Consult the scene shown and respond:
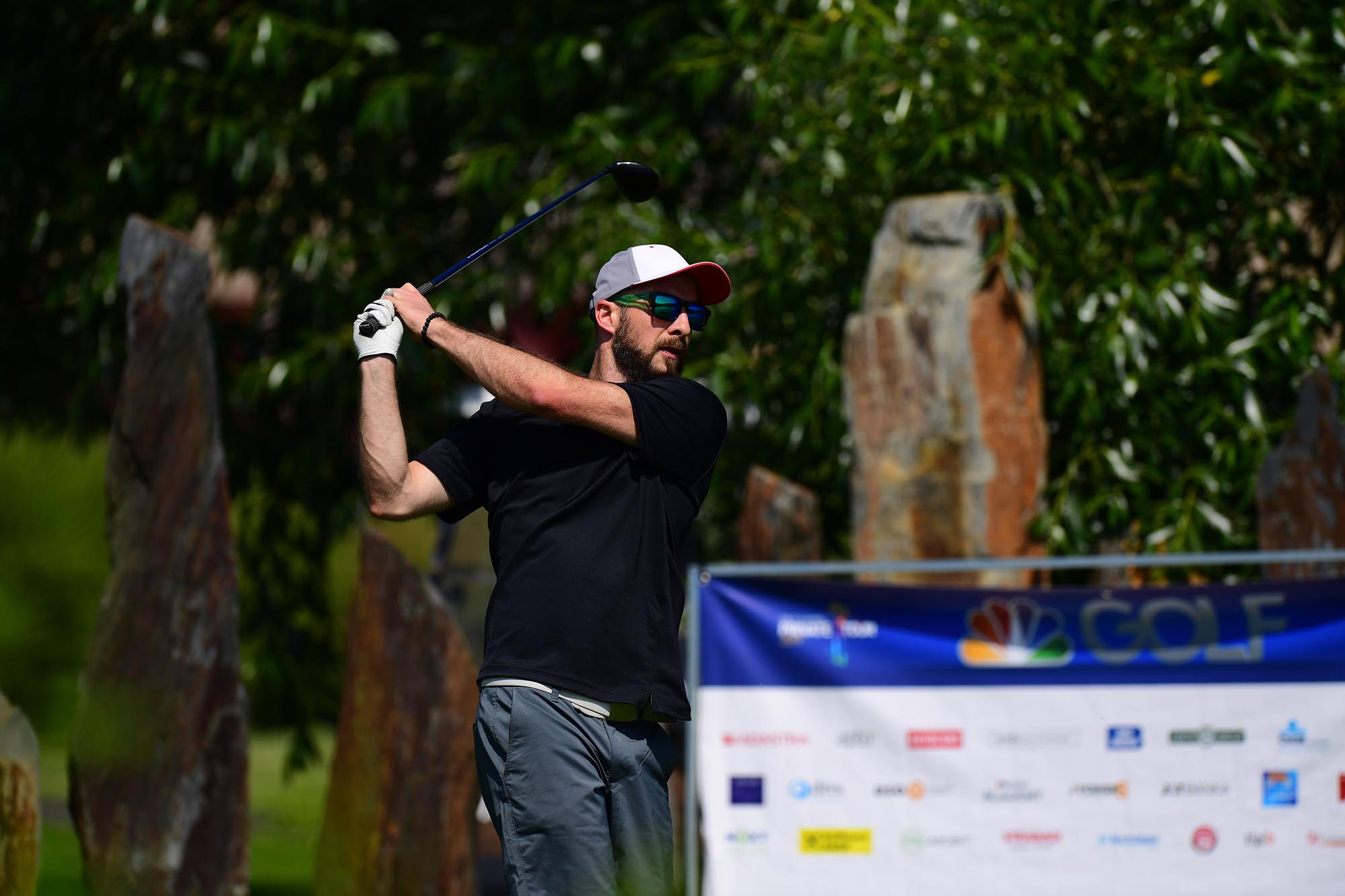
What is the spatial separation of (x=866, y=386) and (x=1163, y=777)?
160 cm

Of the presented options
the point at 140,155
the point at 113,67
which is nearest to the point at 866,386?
the point at 140,155

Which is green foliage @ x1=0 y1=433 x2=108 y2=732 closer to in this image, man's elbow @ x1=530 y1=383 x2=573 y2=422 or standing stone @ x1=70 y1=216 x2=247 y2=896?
standing stone @ x1=70 y1=216 x2=247 y2=896

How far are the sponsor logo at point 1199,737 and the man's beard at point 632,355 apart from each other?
227 centimetres

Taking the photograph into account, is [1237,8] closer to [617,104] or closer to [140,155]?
[617,104]

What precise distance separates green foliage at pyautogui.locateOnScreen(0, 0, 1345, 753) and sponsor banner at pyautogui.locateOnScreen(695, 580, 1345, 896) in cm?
91

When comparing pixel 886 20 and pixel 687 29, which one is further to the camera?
pixel 687 29

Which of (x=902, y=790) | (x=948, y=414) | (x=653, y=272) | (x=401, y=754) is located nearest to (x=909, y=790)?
(x=902, y=790)

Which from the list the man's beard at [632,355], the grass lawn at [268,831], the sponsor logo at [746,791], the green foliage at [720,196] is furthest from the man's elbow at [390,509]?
the grass lawn at [268,831]

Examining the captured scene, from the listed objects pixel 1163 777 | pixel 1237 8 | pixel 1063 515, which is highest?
pixel 1237 8

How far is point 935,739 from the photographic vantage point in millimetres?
4762

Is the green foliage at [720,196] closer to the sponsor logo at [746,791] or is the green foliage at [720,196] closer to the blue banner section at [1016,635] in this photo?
the blue banner section at [1016,635]

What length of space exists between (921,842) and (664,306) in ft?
7.50

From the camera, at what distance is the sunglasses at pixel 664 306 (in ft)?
10.3

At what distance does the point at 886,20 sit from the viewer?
6633 millimetres
